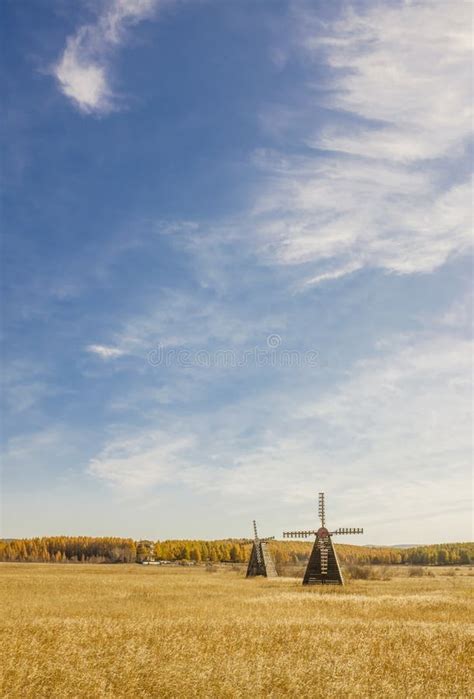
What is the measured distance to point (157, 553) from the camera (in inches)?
6250

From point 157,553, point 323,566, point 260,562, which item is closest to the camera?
point 323,566

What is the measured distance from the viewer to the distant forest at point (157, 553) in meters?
153

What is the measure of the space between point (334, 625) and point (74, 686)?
1202 centimetres

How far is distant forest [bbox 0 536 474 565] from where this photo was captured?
15262 cm

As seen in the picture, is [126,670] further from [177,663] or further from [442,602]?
[442,602]

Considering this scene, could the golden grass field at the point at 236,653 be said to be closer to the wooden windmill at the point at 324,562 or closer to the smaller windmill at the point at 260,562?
the wooden windmill at the point at 324,562

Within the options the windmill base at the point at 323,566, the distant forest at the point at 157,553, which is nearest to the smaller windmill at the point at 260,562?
the windmill base at the point at 323,566

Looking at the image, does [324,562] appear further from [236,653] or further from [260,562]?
[236,653]

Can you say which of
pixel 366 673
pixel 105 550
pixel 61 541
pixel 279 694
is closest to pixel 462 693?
pixel 366 673

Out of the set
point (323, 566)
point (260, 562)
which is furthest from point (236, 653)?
point (260, 562)

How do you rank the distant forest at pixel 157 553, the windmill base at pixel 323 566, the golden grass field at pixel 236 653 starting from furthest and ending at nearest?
the distant forest at pixel 157 553
the windmill base at pixel 323 566
the golden grass field at pixel 236 653

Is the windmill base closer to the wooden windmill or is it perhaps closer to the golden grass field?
the wooden windmill

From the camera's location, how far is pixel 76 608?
1110 inches

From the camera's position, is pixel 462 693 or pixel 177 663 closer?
pixel 462 693
